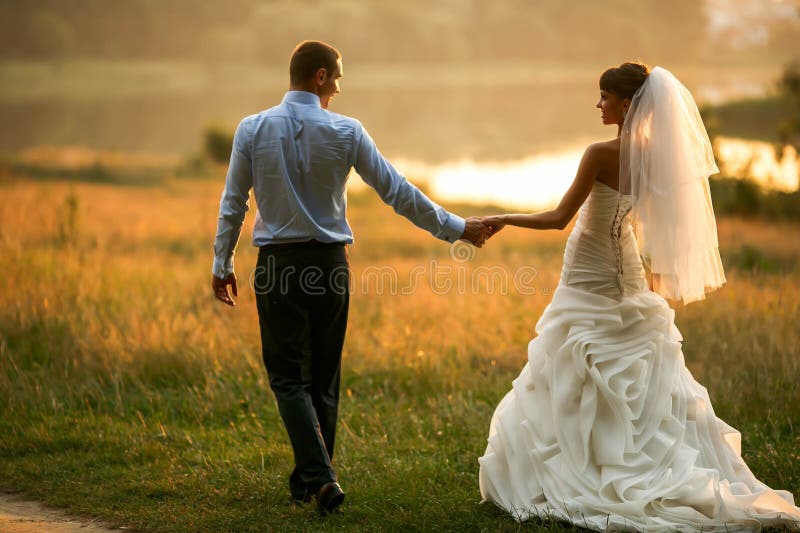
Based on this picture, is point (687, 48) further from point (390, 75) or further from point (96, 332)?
point (96, 332)

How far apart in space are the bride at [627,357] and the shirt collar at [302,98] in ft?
4.08

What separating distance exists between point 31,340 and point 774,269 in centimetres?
810

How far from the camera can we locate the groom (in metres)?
4.23

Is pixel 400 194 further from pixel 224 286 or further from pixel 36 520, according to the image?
pixel 36 520

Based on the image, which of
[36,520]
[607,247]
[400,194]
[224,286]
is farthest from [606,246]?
[36,520]

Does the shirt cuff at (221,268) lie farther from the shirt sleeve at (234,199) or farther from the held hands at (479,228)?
the held hands at (479,228)

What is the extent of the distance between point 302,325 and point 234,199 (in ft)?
2.20

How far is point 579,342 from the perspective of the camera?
4.20m

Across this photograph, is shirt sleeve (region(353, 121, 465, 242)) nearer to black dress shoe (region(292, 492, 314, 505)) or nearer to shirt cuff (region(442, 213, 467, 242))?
shirt cuff (region(442, 213, 467, 242))

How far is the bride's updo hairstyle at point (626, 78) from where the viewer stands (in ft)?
13.8

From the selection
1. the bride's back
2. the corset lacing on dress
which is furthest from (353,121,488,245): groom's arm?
the corset lacing on dress

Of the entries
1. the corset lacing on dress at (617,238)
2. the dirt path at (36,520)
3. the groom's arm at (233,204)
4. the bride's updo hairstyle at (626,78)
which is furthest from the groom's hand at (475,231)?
the dirt path at (36,520)

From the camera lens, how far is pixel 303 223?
4.21 metres

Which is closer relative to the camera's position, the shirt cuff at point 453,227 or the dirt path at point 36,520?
the dirt path at point 36,520
